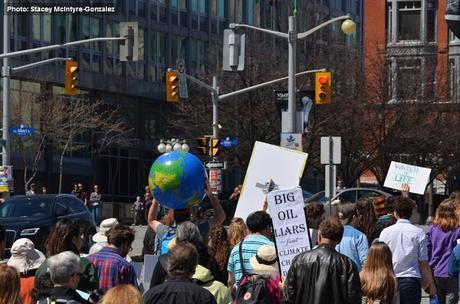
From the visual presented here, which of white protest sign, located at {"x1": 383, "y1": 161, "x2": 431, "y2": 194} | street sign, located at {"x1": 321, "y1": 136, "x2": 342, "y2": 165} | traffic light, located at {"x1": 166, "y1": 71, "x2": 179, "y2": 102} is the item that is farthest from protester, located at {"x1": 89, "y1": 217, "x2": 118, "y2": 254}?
traffic light, located at {"x1": 166, "y1": 71, "x2": 179, "y2": 102}

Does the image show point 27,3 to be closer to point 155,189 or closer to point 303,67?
point 303,67

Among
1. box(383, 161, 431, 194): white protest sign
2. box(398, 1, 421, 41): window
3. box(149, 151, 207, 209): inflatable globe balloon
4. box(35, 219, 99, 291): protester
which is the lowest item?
box(35, 219, 99, 291): protester

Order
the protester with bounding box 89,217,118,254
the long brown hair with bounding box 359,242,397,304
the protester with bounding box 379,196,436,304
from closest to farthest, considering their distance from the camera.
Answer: the long brown hair with bounding box 359,242,397,304
the protester with bounding box 89,217,118,254
the protester with bounding box 379,196,436,304

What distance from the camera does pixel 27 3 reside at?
168 feet

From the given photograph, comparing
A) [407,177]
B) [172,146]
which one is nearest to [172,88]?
[172,146]

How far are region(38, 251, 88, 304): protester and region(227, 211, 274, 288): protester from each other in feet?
8.70

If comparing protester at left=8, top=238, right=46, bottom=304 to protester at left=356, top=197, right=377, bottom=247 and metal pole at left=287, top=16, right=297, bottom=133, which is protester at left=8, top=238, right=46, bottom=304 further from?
metal pole at left=287, top=16, right=297, bottom=133

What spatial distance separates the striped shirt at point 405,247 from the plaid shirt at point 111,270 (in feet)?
11.5

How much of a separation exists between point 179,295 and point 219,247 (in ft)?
11.0

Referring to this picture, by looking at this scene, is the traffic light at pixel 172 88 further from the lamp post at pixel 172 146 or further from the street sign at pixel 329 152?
the street sign at pixel 329 152

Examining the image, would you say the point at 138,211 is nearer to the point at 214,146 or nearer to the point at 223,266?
the point at 214,146

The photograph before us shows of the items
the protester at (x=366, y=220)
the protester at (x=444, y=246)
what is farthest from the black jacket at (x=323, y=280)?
the protester at (x=366, y=220)

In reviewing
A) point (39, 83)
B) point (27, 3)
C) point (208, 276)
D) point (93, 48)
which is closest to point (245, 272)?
point (208, 276)

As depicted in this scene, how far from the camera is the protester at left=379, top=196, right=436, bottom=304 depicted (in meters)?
12.2
